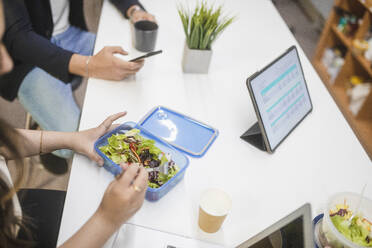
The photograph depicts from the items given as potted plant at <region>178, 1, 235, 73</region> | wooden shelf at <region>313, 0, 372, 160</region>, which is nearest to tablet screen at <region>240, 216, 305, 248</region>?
potted plant at <region>178, 1, 235, 73</region>

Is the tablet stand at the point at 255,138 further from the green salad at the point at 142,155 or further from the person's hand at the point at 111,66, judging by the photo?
the person's hand at the point at 111,66

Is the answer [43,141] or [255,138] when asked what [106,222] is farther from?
[255,138]

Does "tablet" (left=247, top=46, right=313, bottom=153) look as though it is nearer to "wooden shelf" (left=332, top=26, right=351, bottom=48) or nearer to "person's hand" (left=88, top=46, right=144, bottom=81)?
"person's hand" (left=88, top=46, right=144, bottom=81)

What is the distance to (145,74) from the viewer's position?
4.37ft

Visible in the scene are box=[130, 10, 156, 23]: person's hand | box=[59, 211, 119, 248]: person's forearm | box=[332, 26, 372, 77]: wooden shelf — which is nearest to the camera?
box=[59, 211, 119, 248]: person's forearm

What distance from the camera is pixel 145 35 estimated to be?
1372 millimetres

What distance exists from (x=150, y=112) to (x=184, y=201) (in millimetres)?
359

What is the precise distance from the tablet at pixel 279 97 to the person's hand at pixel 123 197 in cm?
42

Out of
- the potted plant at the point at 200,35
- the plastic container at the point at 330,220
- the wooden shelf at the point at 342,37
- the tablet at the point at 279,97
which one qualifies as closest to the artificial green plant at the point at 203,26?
the potted plant at the point at 200,35

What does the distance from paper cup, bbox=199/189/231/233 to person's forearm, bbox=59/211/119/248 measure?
212 mm

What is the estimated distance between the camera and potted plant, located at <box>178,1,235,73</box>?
1232 millimetres

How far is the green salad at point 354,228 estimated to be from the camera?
807 millimetres

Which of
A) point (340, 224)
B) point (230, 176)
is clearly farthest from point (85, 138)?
point (340, 224)

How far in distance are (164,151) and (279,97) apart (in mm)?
417
